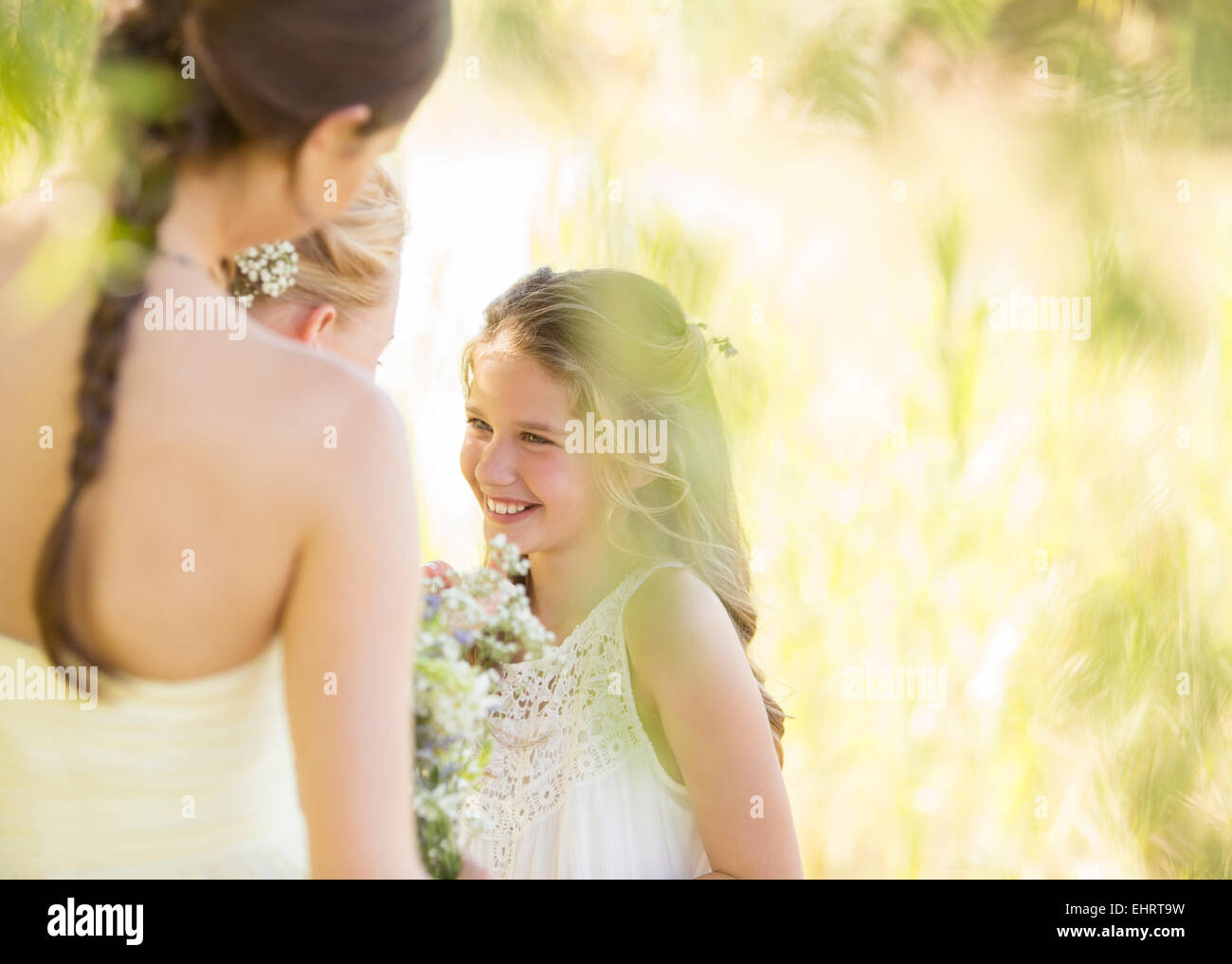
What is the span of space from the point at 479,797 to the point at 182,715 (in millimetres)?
746

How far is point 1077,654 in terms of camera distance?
86.9 inches

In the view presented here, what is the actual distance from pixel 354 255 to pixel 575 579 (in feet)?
2.07

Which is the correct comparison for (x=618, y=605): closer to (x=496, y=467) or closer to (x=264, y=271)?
(x=496, y=467)

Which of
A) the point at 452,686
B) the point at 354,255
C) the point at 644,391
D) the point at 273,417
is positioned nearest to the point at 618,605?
the point at 644,391

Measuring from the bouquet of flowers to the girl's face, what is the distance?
0.87 feet

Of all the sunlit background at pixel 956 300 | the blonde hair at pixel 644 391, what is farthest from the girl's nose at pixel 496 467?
the sunlit background at pixel 956 300

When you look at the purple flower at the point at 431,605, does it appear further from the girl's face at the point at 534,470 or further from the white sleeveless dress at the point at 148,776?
the girl's face at the point at 534,470

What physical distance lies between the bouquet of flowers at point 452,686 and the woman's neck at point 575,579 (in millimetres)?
313

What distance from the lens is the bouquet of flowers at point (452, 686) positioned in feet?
4.11

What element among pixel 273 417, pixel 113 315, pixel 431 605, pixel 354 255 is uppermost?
pixel 354 255

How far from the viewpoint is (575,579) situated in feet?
6.16

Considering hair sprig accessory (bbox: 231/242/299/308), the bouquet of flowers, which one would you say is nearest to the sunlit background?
hair sprig accessory (bbox: 231/242/299/308)

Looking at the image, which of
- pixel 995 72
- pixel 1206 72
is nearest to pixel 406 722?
pixel 995 72
